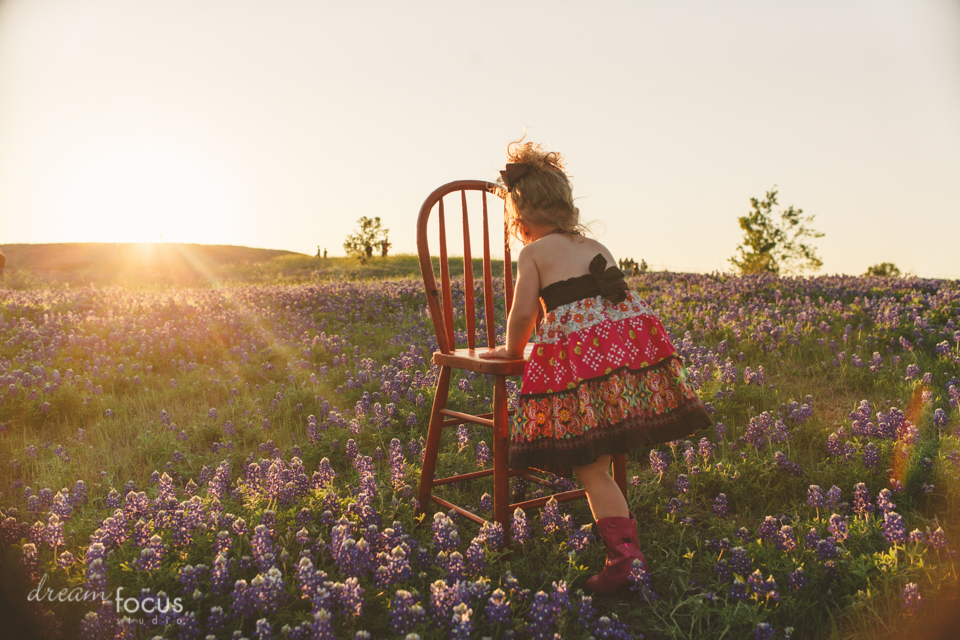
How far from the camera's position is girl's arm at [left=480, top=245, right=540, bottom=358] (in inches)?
126

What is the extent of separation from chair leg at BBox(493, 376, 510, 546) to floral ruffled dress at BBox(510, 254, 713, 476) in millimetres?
165

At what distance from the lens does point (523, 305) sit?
320cm

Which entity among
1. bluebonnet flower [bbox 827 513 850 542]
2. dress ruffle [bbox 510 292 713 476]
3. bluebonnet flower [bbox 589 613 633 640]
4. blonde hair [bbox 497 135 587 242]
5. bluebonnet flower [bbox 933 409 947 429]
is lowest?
bluebonnet flower [bbox 589 613 633 640]

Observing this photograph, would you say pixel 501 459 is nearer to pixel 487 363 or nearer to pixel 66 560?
pixel 487 363

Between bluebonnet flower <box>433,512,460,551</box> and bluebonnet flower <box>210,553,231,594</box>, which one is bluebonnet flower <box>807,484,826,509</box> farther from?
bluebonnet flower <box>210,553,231,594</box>

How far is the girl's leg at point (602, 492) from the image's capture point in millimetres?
2998

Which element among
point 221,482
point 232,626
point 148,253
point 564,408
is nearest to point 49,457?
point 221,482

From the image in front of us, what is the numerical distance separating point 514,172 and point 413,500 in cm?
205

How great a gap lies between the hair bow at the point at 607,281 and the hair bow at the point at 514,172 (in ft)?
2.01

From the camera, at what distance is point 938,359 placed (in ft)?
21.0

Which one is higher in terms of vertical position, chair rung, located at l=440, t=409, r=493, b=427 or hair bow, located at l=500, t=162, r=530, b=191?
hair bow, located at l=500, t=162, r=530, b=191

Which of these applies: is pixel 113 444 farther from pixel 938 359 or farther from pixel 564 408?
pixel 938 359

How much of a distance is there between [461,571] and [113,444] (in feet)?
13.2

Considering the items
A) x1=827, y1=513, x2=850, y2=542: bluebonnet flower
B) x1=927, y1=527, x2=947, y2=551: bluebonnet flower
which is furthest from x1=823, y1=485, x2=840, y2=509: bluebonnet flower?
x1=927, y1=527, x2=947, y2=551: bluebonnet flower
